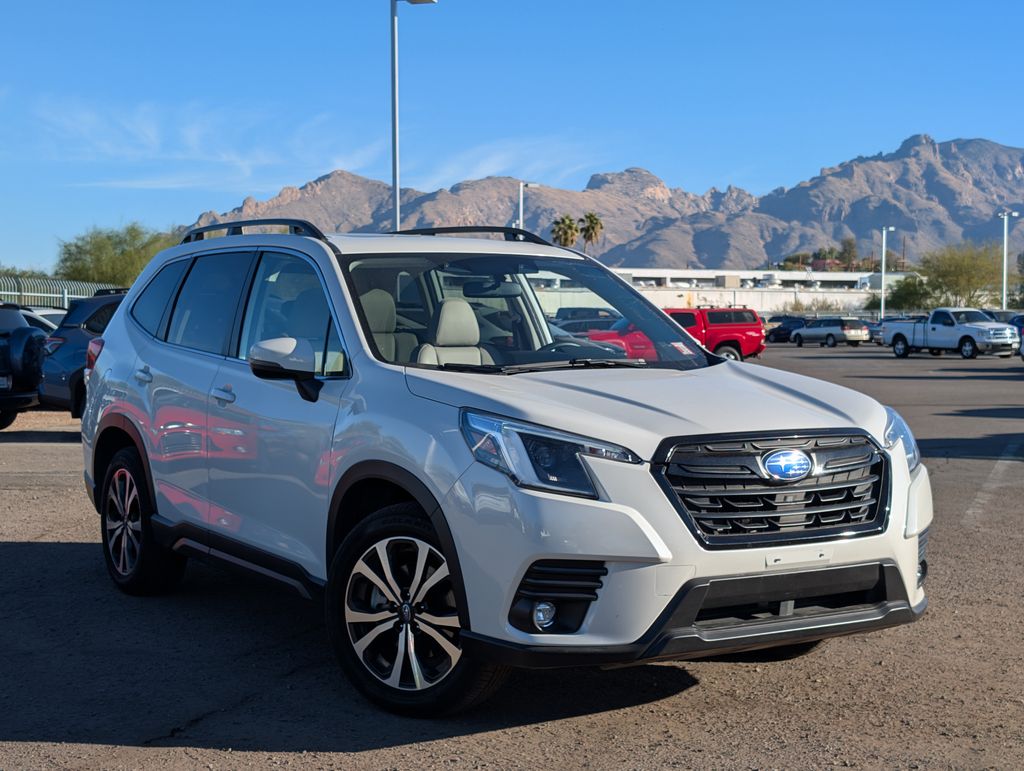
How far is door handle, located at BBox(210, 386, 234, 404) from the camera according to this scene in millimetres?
5695

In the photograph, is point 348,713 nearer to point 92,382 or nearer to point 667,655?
point 667,655

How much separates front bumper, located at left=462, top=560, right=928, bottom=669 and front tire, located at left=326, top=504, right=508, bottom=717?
0.68ft

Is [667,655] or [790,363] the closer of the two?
[667,655]

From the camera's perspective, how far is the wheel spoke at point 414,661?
4.57m

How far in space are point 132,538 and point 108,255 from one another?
→ 63.4m

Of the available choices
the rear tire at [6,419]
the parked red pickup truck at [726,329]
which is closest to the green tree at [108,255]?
the parked red pickup truck at [726,329]

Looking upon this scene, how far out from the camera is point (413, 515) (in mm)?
4539

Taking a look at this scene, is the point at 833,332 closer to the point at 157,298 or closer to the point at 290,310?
the point at 157,298

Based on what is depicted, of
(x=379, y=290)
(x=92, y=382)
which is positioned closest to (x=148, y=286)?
(x=92, y=382)

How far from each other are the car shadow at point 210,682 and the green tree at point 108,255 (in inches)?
2442

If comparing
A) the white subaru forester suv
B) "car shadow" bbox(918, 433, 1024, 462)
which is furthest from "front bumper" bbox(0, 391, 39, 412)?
"car shadow" bbox(918, 433, 1024, 462)

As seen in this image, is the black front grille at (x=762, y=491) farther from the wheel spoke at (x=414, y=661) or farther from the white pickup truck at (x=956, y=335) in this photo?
the white pickup truck at (x=956, y=335)

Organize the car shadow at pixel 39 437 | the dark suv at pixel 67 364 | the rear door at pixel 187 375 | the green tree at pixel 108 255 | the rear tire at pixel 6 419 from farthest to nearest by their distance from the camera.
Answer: the green tree at pixel 108 255 → the rear tire at pixel 6 419 → the car shadow at pixel 39 437 → the dark suv at pixel 67 364 → the rear door at pixel 187 375

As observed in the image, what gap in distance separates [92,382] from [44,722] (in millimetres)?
3045
